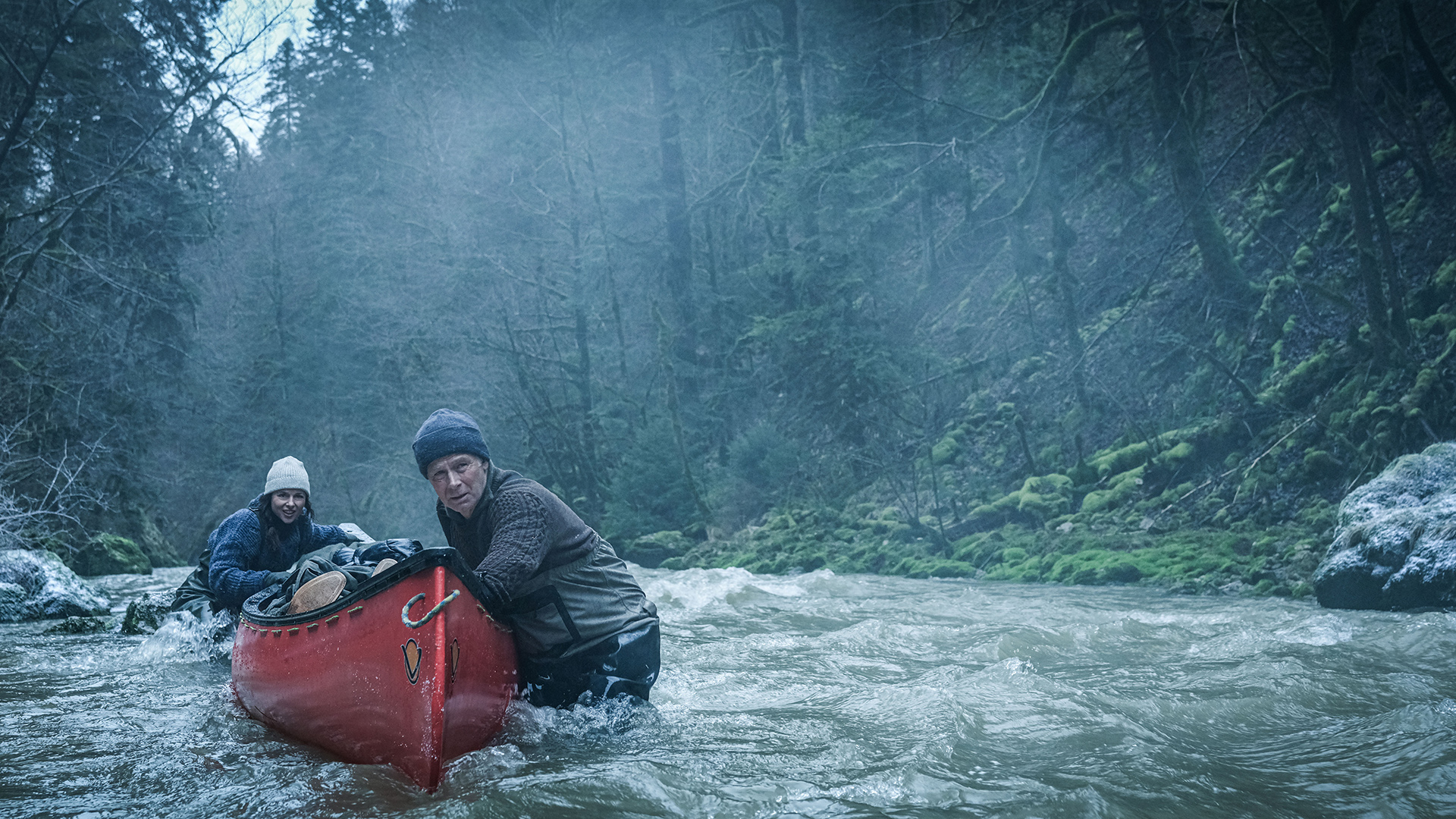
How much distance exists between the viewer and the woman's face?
6250 millimetres

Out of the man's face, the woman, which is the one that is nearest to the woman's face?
the woman

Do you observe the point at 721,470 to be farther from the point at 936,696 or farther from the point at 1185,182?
the point at 936,696

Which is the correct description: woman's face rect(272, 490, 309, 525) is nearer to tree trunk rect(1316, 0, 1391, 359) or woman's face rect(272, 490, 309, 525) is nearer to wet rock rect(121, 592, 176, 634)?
wet rock rect(121, 592, 176, 634)

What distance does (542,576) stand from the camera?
4.13m

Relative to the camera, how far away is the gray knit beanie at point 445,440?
3.95m

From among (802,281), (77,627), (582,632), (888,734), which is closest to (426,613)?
(582,632)

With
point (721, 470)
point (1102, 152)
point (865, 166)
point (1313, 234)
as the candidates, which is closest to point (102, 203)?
point (721, 470)

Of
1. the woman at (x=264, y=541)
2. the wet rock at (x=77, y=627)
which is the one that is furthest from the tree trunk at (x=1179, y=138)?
the wet rock at (x=77, y=627)

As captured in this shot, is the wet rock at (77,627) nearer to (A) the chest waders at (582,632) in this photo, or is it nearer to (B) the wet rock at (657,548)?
(A) the chest waders at (582,632)

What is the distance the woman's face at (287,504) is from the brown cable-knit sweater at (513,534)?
95.6 inches

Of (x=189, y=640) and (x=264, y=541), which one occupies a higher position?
(x=264, y=541)

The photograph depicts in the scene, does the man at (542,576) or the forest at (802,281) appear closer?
the man at (542,576)

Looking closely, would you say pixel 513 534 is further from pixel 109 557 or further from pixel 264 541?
pixel 109 557

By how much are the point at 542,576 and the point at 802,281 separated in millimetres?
12606
